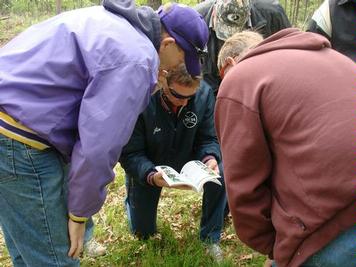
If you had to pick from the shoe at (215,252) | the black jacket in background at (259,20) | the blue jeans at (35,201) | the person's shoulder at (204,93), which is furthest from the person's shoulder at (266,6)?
the blue jeans at (35,201)

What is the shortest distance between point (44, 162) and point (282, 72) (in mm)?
1106

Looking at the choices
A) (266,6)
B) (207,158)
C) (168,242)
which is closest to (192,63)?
(207,158)

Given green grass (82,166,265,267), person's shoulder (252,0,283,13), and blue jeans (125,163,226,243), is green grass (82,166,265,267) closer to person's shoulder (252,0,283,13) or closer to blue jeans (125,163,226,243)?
blue jeans (125,163,226,243)

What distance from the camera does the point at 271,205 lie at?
1807mm

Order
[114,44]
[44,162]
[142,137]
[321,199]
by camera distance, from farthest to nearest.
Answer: [142,137]
[44,162]
[114,44]
[321,199]

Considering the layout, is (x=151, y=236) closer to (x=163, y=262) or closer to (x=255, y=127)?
(x=163, y=262)

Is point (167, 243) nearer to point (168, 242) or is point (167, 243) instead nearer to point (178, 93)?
point (168, 242)

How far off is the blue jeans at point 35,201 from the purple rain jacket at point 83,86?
148 mm

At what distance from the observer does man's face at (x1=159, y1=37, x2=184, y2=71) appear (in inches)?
82.1

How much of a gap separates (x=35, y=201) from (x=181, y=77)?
42.6 inches

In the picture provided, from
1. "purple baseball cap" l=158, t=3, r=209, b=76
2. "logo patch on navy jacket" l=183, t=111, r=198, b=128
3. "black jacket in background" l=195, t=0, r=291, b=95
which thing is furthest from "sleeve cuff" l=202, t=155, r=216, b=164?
"purple baseball cap" l=158, t=3, r=209, b=76

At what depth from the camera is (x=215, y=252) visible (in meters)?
3.09

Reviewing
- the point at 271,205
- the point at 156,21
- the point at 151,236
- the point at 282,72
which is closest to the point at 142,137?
the point at 151,236

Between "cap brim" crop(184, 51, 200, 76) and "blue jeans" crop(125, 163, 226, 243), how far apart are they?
102cm
